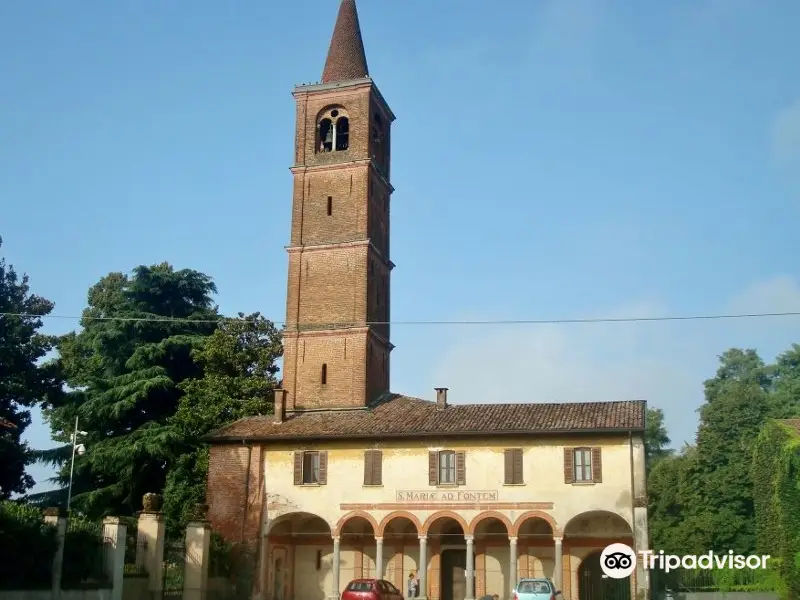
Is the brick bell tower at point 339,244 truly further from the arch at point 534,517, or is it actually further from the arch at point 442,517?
the arch at point 534,517

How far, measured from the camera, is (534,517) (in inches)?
1251

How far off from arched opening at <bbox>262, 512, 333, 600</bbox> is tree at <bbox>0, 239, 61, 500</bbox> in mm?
10105

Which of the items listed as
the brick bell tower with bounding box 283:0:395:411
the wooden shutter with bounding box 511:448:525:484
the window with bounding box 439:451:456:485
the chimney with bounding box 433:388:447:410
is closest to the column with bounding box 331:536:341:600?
the window with bounding box 439:451:456:485

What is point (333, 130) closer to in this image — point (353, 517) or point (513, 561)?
point (353, 517)

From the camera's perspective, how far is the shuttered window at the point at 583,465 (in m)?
31.2

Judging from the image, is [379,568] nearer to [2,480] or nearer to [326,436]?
[326,436]

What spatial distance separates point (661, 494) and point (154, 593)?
31.2 metres

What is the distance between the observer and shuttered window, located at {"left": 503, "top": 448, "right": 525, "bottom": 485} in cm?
3200

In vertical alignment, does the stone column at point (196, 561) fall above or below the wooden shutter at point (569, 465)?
below

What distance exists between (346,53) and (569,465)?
21.4 metres

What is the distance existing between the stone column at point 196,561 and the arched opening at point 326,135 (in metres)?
17.4

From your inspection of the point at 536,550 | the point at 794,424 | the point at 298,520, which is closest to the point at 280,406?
the point at 298,520

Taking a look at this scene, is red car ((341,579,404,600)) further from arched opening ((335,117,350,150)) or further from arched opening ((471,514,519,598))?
arched opening ((335,117,350,150))

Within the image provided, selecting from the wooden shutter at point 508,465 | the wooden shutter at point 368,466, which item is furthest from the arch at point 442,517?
the wooden shutter at point 368,466
